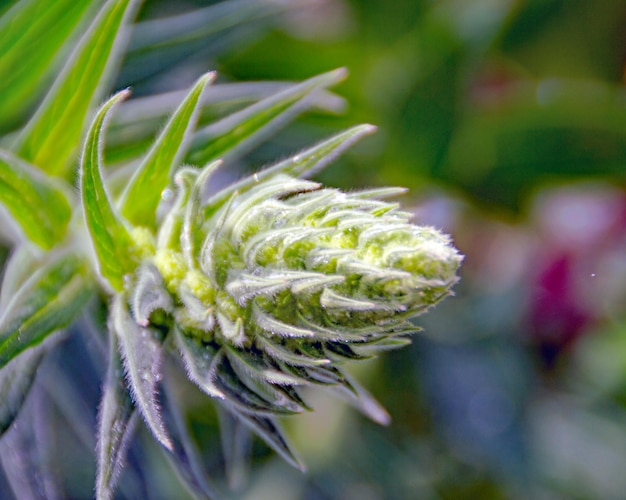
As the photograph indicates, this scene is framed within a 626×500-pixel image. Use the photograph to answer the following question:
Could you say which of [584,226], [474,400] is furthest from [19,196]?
[584,226]

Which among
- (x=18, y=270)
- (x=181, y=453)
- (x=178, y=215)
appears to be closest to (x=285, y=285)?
(x=178, y=215)

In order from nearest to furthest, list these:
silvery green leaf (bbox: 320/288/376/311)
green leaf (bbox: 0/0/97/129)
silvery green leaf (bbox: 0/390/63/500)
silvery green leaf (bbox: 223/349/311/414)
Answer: silvery green leaf (bbox: 320/288/376/311) < silvery green leaf (bbox: 223/349/311/414) < silvery green leaf (bbox: 0/390/63/500) < green leaf (bbox: 0/0/97/129)

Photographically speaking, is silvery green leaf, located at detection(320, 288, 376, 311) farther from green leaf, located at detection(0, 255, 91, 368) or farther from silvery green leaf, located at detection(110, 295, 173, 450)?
green leaf, located at detection(0, 255, 91, 368)

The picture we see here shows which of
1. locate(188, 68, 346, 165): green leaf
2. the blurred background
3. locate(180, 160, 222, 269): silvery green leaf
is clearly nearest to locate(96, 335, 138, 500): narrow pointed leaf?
locate(180, 160, 222, 269): silvery green leaf

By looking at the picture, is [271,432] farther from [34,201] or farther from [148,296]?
[34,201]

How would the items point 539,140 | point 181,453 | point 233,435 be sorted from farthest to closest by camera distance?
point 539,140 < point 233,435 < point 181,453

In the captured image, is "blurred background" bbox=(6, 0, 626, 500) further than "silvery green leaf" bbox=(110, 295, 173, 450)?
Yes
